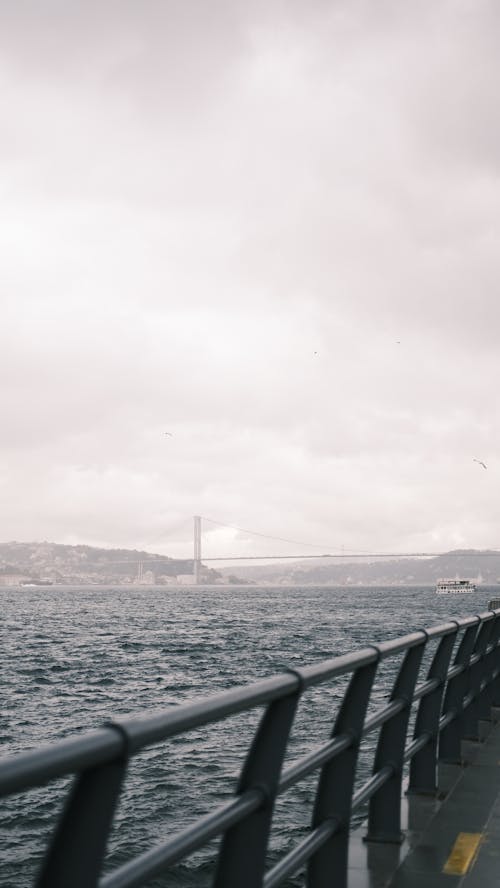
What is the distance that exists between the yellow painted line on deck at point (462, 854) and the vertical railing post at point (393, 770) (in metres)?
0.32

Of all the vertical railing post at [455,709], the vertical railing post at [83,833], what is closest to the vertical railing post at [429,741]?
the vertical railing post at [455,709]

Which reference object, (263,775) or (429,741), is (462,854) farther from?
(263,775)

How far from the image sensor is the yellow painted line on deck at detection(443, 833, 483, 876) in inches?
200

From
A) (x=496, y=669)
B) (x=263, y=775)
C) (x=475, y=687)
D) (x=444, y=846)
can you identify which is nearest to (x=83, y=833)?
(x=263, y=775)

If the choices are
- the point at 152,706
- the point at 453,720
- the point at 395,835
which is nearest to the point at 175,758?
the point at 152,706

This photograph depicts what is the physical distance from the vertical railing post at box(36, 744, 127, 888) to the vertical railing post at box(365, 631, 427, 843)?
354cm

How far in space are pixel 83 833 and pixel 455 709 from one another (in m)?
6.06

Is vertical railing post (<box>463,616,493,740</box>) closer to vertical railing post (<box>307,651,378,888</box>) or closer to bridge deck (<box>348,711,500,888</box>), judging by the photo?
bridge deck (<box>348,711,500,888</box>)

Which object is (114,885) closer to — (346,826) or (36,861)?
(346,826)

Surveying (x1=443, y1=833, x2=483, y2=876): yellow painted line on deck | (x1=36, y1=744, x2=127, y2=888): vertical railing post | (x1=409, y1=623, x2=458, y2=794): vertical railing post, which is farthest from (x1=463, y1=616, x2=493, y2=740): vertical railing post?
(x1=36, y1=744, x2=127, y2=888): vertical railing post

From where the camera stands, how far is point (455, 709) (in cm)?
772

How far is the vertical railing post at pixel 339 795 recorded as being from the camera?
4324mm

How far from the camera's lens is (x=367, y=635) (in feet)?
243

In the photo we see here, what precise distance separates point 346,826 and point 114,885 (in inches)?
95.7
